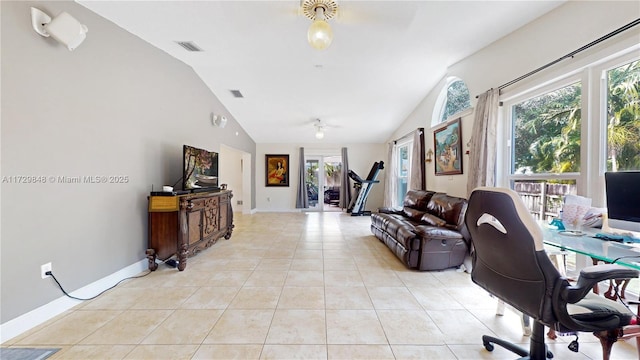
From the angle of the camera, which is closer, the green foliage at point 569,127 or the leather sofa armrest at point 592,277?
the leather sofa armrest at point 592,277

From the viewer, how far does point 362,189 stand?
6.96 m

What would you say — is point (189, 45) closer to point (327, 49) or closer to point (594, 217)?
point (327, 49)

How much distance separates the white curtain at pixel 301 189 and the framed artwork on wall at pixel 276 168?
44 cm

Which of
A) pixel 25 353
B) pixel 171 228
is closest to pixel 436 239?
pixel 171 228

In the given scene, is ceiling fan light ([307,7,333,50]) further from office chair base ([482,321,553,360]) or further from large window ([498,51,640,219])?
office chair base ([482,321,553,360])

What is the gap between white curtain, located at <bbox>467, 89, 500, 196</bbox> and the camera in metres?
2.89

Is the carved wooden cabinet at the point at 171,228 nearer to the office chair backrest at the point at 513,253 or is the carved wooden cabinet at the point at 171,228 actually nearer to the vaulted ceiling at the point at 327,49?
the vaulted ceiling at the point at 327,49

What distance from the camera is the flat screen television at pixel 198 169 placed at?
11.0 feet

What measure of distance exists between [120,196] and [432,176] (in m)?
4.68

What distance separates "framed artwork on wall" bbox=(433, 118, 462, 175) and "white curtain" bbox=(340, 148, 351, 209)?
3639 mm

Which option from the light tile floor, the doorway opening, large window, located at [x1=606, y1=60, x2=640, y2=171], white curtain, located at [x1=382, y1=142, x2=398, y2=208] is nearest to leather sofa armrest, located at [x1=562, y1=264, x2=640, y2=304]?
the light tile floor

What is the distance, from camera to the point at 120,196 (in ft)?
8.80

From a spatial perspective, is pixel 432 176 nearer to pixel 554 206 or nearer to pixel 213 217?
pixel 554 206

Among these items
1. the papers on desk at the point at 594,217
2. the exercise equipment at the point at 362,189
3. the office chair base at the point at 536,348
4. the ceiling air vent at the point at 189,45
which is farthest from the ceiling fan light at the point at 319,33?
the exercise equipment at the point at 362,189
